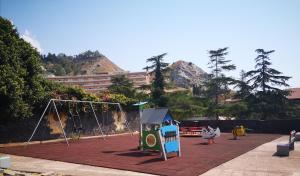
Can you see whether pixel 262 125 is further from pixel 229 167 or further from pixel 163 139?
pixel 229 167

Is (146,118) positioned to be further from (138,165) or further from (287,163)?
(287,163)

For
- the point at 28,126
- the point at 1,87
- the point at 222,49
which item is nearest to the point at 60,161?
the point at 1,87

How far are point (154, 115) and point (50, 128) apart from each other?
10.1 metres

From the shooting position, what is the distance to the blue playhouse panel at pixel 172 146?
1328cm

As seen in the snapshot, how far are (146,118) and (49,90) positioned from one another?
941cm

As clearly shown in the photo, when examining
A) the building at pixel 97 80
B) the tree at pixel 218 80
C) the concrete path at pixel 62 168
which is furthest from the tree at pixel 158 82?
the building at pixel 97 80

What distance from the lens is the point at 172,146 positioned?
13547 mm

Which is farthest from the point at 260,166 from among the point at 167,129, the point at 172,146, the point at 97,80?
the point at 97,80

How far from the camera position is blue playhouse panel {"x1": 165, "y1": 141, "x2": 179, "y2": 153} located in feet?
43.6

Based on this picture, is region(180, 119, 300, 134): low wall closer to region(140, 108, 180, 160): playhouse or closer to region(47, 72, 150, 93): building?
region(140, 108, 180, 160): playhouse

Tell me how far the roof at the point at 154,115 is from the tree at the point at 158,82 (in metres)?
31.0

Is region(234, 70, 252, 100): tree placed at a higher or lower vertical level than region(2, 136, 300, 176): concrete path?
higher

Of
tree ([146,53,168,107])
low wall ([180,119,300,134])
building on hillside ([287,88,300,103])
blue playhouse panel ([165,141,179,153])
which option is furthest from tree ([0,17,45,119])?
building on hillside ([287,88,300,103])

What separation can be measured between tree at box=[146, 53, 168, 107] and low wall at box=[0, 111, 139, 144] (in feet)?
53.2
